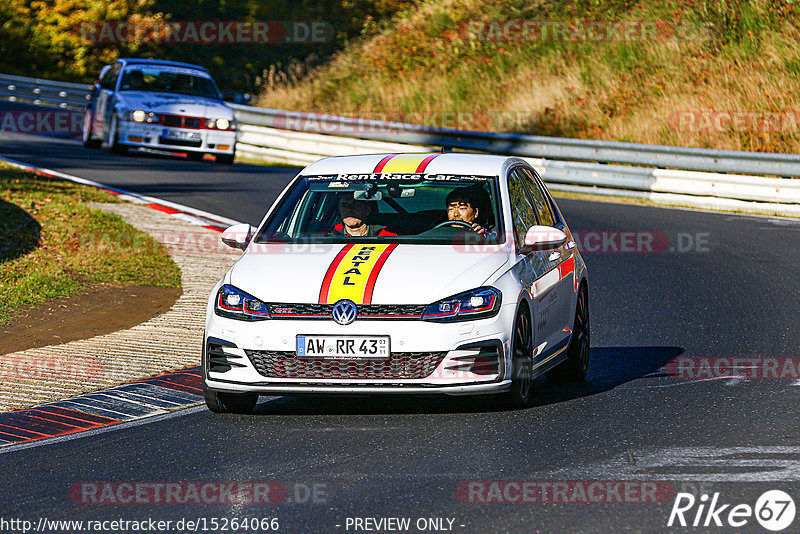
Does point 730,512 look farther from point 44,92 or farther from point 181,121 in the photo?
point 44,92

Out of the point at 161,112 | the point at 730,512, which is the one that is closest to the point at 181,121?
the point at 161,112

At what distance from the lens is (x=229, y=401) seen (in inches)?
316

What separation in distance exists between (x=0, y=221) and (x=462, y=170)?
776 cm

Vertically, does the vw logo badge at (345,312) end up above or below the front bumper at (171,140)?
below

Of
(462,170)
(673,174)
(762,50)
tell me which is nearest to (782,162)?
(673,174)

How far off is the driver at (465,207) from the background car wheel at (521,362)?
2.79 feet

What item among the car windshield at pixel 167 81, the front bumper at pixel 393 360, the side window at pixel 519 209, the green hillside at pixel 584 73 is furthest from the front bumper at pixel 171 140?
the front bumper at pixel 393 360

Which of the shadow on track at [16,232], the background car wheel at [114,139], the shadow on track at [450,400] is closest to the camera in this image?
the shadow on track at [450,400]

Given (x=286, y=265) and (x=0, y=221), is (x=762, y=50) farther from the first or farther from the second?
(x=286, y=265)

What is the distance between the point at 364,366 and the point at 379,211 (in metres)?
1.62

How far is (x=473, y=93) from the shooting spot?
3166 centimetres

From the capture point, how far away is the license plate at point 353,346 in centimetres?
742

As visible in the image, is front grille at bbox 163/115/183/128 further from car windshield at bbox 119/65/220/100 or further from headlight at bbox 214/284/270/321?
headlight at bbox 214/284/270/321

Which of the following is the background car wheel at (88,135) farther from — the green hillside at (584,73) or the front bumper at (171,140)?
the green hillside at (584,73)
